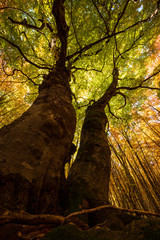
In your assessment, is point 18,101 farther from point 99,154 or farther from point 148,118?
point 148,118

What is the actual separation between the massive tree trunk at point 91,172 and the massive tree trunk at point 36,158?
0.76 feet

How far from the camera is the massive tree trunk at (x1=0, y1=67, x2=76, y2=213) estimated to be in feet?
2.97

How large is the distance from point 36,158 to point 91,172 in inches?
33.6

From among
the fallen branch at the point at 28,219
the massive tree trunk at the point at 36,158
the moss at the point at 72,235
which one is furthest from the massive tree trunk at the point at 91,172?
the moss at the point at 72,235

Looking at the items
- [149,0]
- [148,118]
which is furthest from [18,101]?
[148,118]

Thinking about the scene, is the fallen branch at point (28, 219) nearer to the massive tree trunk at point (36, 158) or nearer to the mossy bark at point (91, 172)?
the massive tree trunk at point (36, 158)

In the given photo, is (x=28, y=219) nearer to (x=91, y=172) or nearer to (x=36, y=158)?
(x=36, y=158)

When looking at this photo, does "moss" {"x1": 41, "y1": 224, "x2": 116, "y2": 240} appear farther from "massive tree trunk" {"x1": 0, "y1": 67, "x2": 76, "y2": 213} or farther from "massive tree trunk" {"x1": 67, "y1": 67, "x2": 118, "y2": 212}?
"massive tree trunk" {"x1": 67, "y1": 67, "x2": 118, "y2": 212}

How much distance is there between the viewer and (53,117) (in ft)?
5.29

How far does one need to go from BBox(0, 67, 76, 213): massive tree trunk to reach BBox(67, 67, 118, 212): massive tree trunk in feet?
0.76

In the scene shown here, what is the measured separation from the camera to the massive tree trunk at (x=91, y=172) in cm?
126

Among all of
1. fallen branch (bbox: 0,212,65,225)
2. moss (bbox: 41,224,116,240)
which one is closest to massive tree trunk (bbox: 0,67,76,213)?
fallen branch (bbox: 0,212,65,225)

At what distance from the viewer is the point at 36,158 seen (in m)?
1.17

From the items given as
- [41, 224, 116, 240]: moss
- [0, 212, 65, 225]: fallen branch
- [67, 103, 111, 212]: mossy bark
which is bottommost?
[41, 224, 116, 240]: moss
